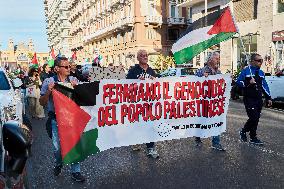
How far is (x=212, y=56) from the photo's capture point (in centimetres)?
719

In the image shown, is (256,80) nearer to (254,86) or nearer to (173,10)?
(254,86)

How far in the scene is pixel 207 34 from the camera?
817cm

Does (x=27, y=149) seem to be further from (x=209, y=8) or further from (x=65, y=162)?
(x=209, y=8)

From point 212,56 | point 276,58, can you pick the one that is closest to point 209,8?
point 276,58

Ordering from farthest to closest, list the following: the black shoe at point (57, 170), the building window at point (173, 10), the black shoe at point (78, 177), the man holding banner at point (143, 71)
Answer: the building window at point (173, 10), the man holding banner at point (143, 71), the black shoe at point (57, 170), the black shoe at point (78, 177)

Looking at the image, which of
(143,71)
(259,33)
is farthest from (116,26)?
(143,71)

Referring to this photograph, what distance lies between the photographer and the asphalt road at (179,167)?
17.6ft

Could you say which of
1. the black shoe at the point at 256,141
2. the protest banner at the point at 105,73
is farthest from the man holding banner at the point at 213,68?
the protest banner at the point at 105,73

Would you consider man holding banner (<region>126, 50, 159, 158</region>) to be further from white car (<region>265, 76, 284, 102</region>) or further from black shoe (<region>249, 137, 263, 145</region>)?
white car (<region>265, 76, 284, 102</region>)

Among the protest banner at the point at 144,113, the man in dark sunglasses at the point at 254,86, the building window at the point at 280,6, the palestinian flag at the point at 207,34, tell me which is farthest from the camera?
the building window at the point at 280,6

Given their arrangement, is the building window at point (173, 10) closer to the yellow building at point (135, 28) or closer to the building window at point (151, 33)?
the yellow building at point (135, 28)

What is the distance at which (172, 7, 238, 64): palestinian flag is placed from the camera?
8109 millimetres

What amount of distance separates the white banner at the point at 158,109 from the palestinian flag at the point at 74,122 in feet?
0.39

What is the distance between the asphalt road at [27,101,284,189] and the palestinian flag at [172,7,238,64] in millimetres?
1904
